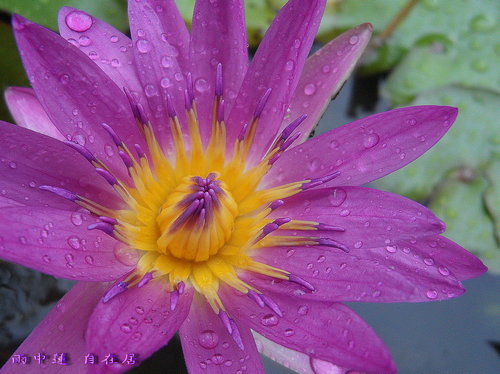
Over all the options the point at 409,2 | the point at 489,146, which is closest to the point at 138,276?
the point at 489,146

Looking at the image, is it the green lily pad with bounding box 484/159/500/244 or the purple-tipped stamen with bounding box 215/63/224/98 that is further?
the green lily pad with bounding box 484/159/500/244

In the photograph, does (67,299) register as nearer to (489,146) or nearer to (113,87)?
(113,87)

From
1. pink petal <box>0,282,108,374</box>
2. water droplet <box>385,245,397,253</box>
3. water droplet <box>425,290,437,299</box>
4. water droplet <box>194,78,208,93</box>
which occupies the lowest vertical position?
pink petal <box>0,282,108,374</box>

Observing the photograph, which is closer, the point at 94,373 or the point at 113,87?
the point at 94,373

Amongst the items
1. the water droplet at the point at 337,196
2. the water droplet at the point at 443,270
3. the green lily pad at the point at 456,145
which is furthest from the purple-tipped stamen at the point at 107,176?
the green lily pad at the point at 456,145

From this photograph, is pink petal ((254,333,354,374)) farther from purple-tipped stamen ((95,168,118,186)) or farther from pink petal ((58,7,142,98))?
pink petal ((58,7,142,98))

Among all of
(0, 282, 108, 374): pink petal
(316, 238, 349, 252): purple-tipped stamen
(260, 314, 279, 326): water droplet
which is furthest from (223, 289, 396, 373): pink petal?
(0, 282, 108, 374): pink petal

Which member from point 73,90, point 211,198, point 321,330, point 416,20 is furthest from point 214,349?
point 416,20
